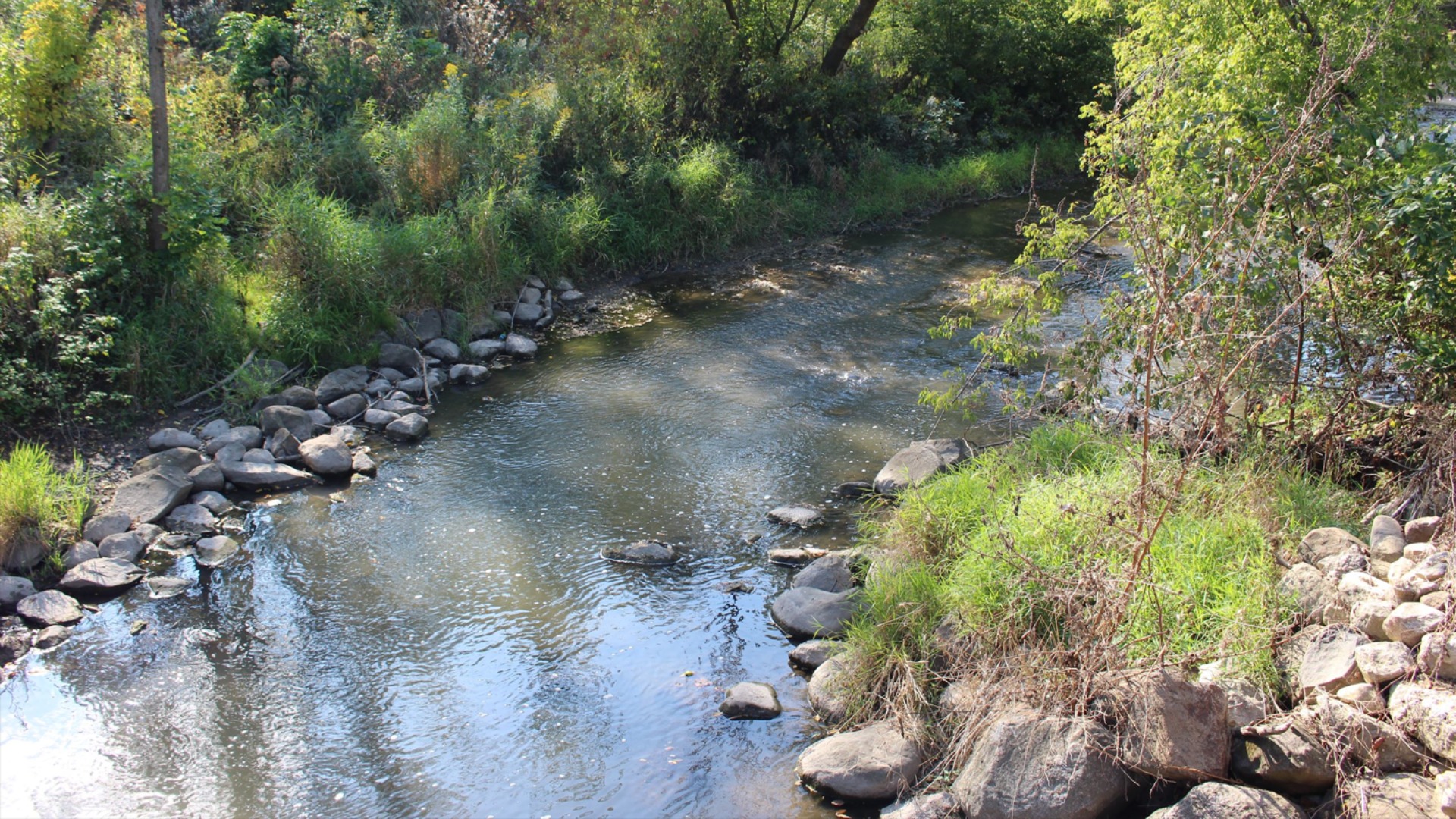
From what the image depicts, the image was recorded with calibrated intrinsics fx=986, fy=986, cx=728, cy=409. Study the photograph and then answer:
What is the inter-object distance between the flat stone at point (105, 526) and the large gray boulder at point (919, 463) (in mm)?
5725

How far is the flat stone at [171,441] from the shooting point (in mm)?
8305

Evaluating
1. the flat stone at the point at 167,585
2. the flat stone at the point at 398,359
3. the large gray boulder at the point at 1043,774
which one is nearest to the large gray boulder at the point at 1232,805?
the large gray boulder at the point at 1043,774

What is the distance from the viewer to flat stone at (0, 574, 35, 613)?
6.50 m

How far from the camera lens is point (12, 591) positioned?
21.5 ft

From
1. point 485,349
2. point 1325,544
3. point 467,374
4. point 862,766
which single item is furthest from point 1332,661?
point 485,349

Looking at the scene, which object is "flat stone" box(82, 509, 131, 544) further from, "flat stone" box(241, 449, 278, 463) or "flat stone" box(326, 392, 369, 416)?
"flat stone" box(326, 392, 369, 416)

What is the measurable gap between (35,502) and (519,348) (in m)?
5.12

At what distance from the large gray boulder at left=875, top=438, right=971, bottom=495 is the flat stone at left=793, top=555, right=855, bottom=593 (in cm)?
105

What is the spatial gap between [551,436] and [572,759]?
14.3ft

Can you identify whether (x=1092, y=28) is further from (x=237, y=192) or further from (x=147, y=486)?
(x=147, y=486)

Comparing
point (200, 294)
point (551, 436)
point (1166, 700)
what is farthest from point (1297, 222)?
point (200, 294)

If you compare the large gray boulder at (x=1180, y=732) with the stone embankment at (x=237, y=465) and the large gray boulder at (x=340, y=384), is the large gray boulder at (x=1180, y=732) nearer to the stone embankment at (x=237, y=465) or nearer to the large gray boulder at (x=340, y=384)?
the stone embankment at (x=237, y=465)

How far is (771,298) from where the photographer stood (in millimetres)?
13273

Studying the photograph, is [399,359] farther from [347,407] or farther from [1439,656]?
[1439,656]
